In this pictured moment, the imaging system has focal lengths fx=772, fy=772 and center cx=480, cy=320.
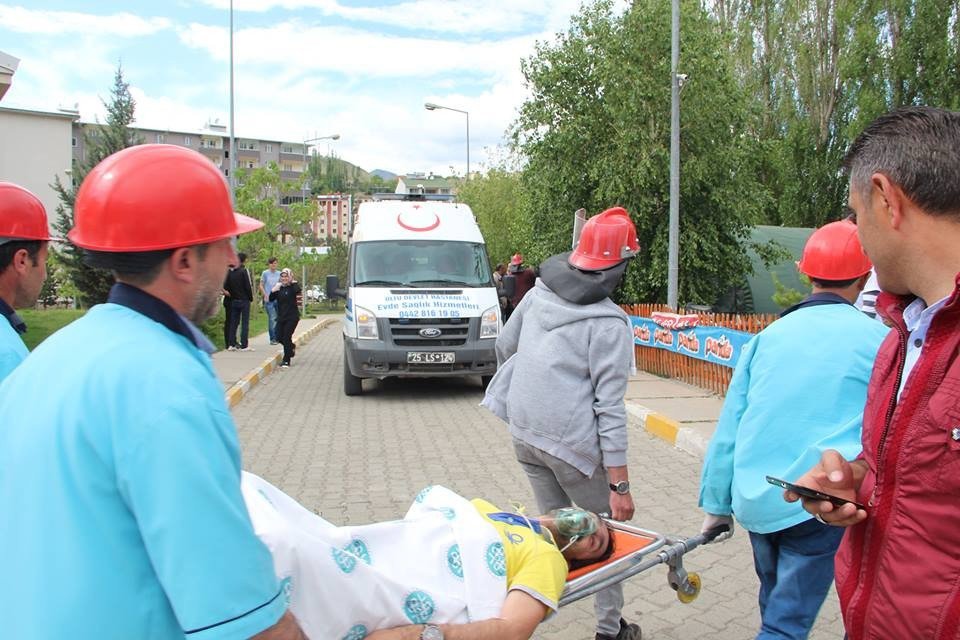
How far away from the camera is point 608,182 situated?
16344 mm

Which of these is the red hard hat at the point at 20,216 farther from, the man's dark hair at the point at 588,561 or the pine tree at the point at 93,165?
the pine tree at the point at 93,165

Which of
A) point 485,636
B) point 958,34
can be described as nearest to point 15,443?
point 485,636

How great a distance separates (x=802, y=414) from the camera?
292 centimetres

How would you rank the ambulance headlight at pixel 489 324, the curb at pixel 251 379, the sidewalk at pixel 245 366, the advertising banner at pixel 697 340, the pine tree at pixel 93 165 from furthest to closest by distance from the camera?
the pine tree at pixel 93 165 < the sidewalk at pixel 245 366 < the ambulance headlight at pixel 489 324 < the curb at pixel 251 379 < the advertising banner at pixel 697 340

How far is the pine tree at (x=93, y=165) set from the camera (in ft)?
63.3

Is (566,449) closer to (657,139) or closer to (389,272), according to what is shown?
(389,272)

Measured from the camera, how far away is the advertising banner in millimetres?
10352

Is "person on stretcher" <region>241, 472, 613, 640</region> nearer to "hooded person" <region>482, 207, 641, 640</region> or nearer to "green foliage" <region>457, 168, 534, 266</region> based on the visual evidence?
"hooded person" <region>482, 207, 641, 640</region>

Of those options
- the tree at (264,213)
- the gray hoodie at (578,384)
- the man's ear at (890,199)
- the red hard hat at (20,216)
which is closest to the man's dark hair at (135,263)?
the man's ear at (890,199)

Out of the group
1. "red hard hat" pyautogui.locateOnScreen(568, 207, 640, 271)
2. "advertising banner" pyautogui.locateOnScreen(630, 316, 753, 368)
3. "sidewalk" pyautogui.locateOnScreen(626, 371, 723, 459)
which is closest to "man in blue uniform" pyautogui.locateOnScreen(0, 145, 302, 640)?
"red hard hat" pyautogui.locateOnScreen(568, 207, 640, 271)

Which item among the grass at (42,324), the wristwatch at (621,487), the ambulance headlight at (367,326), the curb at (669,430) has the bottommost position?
the curb at (669,430)

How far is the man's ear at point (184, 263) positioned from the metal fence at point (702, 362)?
953 cm

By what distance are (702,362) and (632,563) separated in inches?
338

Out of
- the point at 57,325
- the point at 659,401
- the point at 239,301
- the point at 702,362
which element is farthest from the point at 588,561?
the point at 57,325
